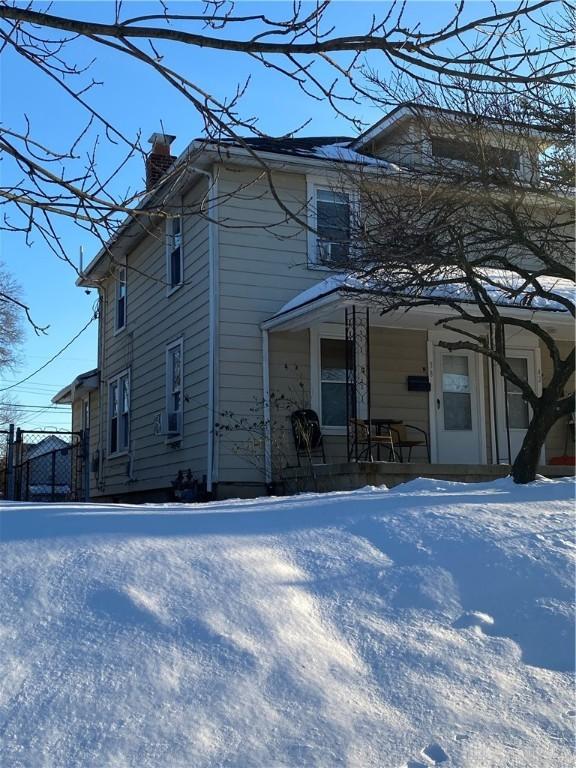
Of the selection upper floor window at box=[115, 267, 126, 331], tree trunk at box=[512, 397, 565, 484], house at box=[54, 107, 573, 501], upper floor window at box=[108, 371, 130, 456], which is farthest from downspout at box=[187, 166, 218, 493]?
upper floor window at box=[115, 267, 126, 331]

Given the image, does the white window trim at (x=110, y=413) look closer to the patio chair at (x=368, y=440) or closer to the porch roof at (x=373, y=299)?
the porch roof at (x=373, y=299)

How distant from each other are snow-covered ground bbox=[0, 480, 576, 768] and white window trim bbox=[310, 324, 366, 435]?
271 inches

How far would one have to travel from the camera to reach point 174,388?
13898mm

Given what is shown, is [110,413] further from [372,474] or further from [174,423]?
[372,474]

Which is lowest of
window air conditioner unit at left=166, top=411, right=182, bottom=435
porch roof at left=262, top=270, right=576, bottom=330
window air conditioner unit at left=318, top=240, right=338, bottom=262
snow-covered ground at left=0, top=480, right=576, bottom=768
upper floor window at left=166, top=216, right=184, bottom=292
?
snow-covered ground at left=0, top=480, right=576, bottom=768

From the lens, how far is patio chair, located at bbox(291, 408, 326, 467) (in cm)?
1155

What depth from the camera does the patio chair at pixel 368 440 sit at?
10.5 meters

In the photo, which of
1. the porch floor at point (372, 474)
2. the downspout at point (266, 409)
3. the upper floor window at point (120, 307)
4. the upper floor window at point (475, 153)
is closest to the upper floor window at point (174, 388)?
the downspout at point (266, 409)

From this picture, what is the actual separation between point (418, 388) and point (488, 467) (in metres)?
2.34

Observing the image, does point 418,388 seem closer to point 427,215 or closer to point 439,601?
point 427,215

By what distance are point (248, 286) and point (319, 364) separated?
60.6 inches

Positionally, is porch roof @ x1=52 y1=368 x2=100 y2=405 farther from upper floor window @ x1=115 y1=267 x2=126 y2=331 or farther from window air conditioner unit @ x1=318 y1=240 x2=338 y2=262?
window air conditioner unit @ x1=318 y1=240 x2=338 y2=262

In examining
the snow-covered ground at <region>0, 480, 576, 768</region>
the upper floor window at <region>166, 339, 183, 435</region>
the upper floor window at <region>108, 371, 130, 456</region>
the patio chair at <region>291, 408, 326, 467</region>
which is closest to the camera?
the snow-covered ground at <region>0, 480, 576, 768</region>

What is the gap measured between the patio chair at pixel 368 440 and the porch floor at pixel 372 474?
42 cm
